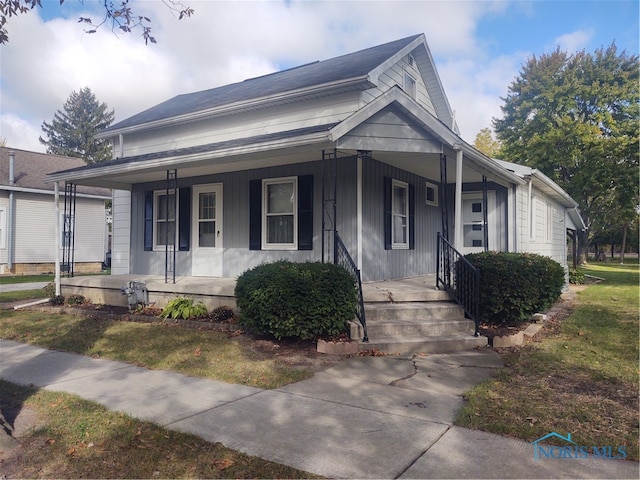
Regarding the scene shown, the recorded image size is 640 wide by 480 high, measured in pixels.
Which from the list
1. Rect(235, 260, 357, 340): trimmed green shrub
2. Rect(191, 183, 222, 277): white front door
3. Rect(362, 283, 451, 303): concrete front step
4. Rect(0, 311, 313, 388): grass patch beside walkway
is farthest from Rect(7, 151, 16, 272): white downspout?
Rect(362, 283, 451, 303): concrete front step

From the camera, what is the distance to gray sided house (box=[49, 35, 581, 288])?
7555 millimetres

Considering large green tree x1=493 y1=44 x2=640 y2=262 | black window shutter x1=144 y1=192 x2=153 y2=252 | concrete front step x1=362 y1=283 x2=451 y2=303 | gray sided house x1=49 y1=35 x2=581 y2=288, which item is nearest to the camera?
concrete front step x1=362 y1=283 x2=451 y2=303

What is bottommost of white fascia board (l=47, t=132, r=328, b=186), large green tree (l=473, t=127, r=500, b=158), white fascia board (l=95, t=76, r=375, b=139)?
white fascia board (l=47, t=132, r=328, b=186)

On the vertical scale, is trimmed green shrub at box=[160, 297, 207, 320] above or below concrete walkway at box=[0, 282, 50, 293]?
above

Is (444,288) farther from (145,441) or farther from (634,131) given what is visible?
(634,131)

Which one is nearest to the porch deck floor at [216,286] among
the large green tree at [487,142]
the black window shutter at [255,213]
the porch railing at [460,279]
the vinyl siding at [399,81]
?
the porch railing at [460,279]

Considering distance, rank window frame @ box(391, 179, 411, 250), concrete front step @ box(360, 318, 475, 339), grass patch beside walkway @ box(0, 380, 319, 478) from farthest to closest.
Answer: window frame @ box(391, 179, 411, 250), concrete front step @ box(360, 318, 475, 339), grass patch beside walkway @ box(0, 380, 319, 478)

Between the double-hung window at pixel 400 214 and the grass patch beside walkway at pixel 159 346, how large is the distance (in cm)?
439

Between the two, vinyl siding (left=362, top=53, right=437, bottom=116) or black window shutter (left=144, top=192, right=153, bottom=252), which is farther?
black window shutter (left=144, top=192, right=153, bottom=252)

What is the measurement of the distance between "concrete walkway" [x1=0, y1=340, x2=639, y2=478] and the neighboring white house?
15.7 metres

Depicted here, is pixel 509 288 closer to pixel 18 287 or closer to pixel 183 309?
pixel 183 309

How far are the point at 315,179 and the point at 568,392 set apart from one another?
5.81 metres

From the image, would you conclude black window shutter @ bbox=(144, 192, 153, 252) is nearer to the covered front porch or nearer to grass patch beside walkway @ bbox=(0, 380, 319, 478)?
the covered front porch

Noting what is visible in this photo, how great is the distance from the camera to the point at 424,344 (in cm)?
613
